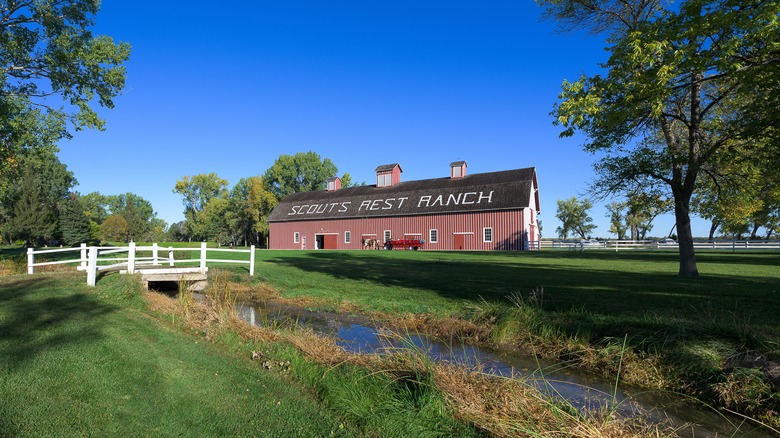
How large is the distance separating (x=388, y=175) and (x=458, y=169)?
9.08 meters

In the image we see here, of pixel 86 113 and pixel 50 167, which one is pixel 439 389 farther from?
pixel 50 167

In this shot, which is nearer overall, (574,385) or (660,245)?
(574,385)

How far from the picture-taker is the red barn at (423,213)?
131 ft

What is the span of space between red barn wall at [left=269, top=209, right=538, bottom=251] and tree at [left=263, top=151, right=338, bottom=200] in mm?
16805

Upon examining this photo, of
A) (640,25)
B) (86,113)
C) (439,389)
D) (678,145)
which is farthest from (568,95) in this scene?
(86,113)

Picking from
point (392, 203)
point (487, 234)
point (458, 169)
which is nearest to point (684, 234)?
point (487, 234)

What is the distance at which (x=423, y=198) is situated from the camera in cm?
4578

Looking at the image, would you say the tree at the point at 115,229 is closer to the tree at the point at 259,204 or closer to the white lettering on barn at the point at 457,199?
the tree at the point at 259,204

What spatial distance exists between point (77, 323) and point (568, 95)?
1040 cm

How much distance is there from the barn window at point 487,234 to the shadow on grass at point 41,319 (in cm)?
3479

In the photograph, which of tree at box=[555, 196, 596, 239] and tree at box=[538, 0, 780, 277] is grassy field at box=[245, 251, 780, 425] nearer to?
tree at box=[538, 0, 780, 277]

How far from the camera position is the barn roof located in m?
40.8

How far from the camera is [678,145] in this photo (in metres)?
15.6

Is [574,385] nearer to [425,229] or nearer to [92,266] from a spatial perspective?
[92,266]
